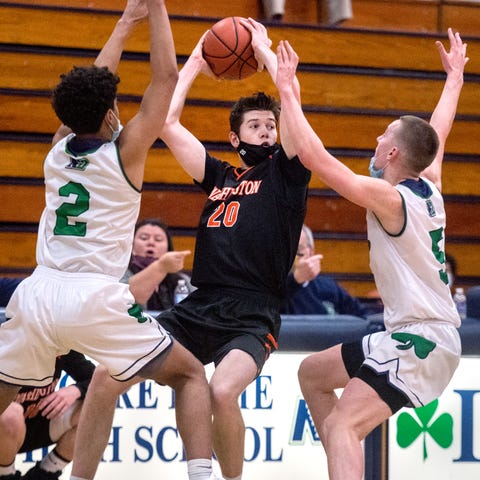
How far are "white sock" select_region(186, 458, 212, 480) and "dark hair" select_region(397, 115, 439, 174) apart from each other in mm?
1583

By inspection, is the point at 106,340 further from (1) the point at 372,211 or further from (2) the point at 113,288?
(1) the point at 372,211

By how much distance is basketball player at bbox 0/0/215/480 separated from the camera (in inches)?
161

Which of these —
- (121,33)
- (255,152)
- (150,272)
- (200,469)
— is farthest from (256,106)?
(200,469)

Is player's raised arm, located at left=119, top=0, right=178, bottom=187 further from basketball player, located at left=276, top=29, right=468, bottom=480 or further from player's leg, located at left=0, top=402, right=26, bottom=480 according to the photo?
player's leg, located at left=0, top=402, right=26, bottom=480

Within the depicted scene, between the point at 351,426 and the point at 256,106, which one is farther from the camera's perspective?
the point at 256,106

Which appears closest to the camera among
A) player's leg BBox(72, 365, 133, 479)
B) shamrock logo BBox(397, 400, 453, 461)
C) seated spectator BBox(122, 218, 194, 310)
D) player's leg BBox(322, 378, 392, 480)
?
player's leg BBox(322, 378, 392, 480)

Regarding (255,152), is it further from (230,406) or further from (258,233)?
(230,406)

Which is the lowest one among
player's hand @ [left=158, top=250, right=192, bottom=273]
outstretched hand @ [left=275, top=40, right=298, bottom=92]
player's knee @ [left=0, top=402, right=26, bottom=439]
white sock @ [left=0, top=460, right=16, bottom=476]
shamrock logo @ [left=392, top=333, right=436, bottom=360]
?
white sock @ [left=0, top=460, right=16, bottom=476]

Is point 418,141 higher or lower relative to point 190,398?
higher

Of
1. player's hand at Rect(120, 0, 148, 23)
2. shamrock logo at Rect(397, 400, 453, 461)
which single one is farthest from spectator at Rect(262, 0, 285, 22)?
player's hand at Rect(120, 0, 148, 23)

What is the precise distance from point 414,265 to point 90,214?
1.40 meters

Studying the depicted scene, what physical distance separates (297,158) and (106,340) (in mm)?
1303

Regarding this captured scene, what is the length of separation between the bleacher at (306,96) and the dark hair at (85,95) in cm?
435

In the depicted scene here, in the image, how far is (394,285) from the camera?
456 centimetres
